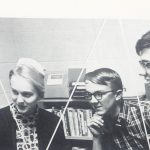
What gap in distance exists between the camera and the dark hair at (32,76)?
1883 millimetres

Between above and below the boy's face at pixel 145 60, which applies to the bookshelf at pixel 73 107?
below

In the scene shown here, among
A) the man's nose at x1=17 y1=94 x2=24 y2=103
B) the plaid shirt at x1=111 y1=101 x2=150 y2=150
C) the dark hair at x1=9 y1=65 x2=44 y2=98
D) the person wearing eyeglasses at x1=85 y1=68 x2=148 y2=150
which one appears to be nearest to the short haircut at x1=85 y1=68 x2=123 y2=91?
the person wearing eyeglasses at x1=85 y1=68 x2=148 y2=150

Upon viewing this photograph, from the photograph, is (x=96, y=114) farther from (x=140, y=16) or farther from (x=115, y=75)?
(x=140, y=16)

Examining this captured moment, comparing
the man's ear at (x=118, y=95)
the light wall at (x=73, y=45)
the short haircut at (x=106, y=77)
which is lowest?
the man's ear at (x=118, y=95)

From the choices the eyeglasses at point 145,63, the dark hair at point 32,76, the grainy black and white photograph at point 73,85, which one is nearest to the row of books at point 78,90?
the grainy black and white photograph at point 73,85

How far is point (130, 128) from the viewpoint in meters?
→ 1.94

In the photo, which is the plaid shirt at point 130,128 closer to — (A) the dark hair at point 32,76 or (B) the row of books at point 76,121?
(B) the row of books at point 76,121

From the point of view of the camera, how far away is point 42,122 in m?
1.89

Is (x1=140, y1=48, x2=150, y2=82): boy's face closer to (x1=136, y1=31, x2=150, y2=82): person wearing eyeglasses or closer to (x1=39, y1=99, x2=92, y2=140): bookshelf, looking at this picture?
(x1=136, y1=31, x2=150, y2=82): person wearing eyeglasses

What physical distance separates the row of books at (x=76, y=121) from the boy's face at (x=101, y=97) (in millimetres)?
49

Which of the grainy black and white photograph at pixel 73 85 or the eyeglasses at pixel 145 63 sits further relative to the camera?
the eyeglasses at pixel 145 63

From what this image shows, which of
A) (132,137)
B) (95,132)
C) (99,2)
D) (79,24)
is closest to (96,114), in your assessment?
(95,132)

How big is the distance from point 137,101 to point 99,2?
0.56 metres

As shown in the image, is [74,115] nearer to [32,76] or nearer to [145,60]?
[32,76]
